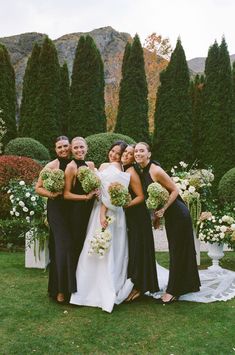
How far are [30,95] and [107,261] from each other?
12.9 m

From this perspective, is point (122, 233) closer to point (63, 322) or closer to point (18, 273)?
point (63, 322)

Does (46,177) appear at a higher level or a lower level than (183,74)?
lower

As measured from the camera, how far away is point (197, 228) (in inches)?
295

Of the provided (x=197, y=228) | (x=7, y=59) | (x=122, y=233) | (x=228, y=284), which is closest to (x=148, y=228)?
(x=122, y=233)

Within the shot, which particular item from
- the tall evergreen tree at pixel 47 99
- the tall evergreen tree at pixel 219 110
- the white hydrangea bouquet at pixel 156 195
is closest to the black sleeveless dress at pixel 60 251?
the white hydrangea bouquet at pixel 156 195

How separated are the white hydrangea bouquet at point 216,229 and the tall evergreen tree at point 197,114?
9232mm

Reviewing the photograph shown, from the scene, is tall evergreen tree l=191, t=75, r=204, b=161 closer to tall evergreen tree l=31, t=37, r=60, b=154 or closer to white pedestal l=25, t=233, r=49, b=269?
tall evergreen tree l=31, t=37, r=60, b=154

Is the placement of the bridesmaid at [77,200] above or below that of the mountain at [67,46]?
below

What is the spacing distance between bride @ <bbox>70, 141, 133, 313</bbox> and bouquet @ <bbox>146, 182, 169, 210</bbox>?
0.37 m

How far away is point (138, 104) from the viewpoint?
16625 millimetres

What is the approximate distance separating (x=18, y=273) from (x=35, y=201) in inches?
46.8

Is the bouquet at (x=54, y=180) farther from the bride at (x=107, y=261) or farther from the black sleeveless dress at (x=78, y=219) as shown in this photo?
the bride at (x=107, y=261)

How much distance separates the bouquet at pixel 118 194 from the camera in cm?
493

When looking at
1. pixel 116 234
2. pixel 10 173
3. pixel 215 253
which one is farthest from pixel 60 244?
pixel 10 173
